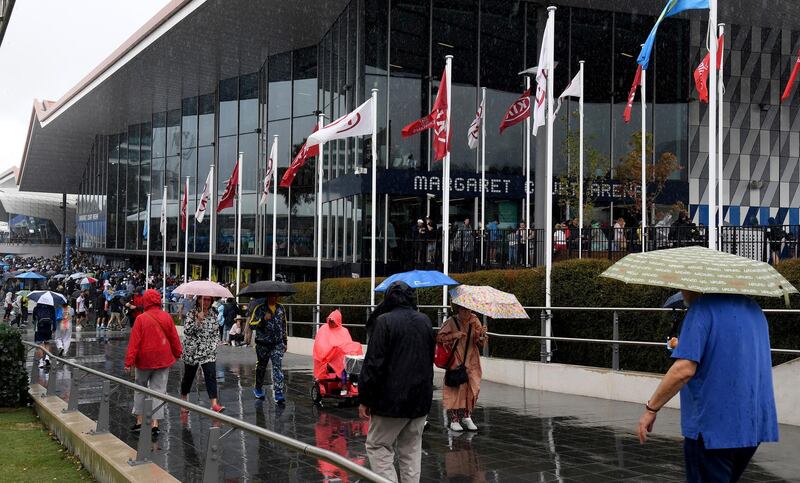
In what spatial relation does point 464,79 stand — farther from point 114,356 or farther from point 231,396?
point 231,396

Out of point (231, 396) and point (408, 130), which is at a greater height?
point (408, 130)

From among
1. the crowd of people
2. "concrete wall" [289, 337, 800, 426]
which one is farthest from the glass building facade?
the crowd of people

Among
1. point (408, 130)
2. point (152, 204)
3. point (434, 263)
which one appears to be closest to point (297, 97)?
point (434, 263)

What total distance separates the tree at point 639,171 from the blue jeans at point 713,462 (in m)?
25.9

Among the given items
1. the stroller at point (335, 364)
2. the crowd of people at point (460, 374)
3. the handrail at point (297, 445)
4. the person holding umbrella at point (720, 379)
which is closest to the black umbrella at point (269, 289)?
the stroller at point (335, 364)

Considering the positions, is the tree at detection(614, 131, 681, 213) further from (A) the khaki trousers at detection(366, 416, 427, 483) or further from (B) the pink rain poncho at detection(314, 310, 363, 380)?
(A) the khaki trousers at detection(366, 416, 427, 483)

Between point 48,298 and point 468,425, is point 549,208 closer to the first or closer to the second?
point 468,425

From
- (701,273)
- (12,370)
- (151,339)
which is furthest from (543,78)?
(701,273)

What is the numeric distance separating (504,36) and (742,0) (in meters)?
8.44

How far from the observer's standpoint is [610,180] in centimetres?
3106

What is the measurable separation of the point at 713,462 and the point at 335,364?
26.6 ft

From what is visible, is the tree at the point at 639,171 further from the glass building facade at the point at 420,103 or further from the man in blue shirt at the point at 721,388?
the man in blue shirt at the point at 721,388

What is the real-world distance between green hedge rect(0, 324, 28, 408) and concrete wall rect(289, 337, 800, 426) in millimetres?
7716

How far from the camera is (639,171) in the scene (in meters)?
30.0
